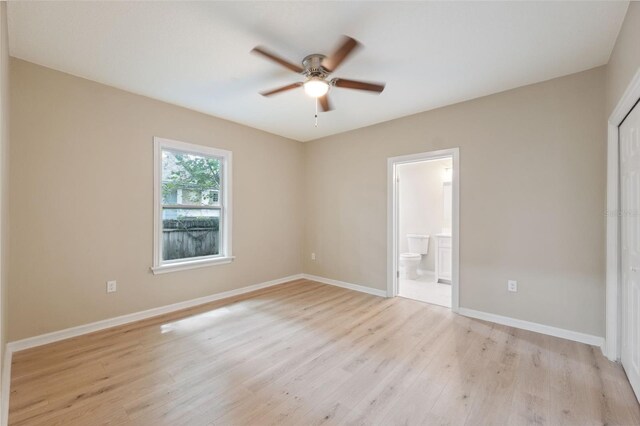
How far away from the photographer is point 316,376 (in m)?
2.14

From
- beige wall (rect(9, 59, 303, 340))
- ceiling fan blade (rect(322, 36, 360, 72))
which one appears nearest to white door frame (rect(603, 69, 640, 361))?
ceiling fan blade (rect(322, 36, 360, 72))

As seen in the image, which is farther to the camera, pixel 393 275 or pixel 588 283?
pixel 393 275

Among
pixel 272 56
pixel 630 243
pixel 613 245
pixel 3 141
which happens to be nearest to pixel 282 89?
pixel 272 56

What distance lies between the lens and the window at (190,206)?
3.46 m

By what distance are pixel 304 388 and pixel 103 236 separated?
2.65 m

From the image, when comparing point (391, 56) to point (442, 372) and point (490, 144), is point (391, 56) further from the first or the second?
point (442, 372)

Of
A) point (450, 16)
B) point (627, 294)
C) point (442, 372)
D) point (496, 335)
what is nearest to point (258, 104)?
point (450, 16)

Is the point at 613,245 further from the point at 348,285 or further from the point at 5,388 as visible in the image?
the point at 5,388

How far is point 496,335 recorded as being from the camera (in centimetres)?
282

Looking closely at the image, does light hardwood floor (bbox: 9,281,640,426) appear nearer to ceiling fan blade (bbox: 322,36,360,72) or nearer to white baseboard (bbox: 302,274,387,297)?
white baseboard (bbox: 302,274,387,297)

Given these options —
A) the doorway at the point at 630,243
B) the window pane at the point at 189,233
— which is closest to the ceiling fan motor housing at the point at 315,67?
the doorway at the point at 630,243

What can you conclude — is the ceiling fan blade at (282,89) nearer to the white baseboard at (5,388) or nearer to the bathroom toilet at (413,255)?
the white baseboard at (5,388)

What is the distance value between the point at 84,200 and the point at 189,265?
134 centimetres

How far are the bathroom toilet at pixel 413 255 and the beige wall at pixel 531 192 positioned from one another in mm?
1775
